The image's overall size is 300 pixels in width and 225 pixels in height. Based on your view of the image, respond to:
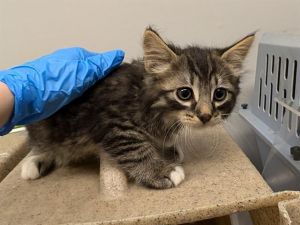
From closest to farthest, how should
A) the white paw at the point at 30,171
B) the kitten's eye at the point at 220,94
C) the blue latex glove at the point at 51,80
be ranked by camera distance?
the blue latex glove at the point at 51,80 → the kitten's eye at the point at 220,94 → the white paw at the point at 30,171

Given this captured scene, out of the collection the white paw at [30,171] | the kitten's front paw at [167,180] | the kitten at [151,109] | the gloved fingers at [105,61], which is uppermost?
the gloved fingers at [105,61]

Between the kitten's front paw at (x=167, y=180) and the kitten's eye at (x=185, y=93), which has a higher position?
the kitten's eye at (x=185, y=93)

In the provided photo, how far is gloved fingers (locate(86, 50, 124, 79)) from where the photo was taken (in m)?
1.10

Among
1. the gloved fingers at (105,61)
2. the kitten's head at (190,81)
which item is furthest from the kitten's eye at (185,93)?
the gloved fingers at (105,61)

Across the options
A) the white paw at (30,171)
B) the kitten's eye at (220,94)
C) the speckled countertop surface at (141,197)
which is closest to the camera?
the speckled countertop surface at (141,197)

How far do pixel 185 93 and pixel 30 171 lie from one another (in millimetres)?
548

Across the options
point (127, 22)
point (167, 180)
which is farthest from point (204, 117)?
point (127, 22)

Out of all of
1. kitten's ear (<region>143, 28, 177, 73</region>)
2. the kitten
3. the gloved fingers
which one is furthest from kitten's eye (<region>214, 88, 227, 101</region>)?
the gloved fingers

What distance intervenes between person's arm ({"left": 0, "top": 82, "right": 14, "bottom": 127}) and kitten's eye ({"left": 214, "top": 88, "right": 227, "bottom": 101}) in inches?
21.0

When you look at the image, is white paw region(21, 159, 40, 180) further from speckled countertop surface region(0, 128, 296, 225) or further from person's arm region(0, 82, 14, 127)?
person's arm region(0, 82, 14, 127)

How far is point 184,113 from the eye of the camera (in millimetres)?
931

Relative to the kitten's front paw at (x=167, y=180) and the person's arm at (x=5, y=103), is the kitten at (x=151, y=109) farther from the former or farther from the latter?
the person's arm at (x=5, y=103)

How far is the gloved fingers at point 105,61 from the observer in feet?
3.60

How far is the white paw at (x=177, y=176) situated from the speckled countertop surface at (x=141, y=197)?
0.02m
